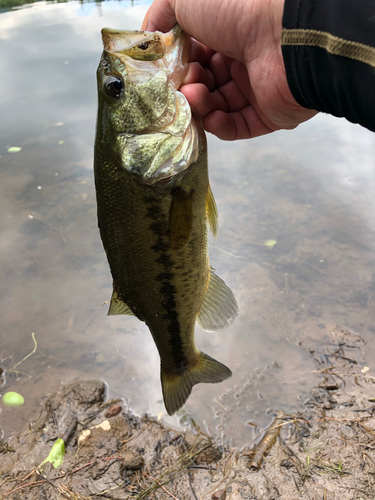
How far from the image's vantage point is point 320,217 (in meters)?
4.54

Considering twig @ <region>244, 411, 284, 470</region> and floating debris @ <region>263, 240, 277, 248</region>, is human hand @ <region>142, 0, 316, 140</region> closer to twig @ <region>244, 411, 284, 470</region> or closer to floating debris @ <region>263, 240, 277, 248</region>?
twig @ <region>244, 411, 284, 470</region>

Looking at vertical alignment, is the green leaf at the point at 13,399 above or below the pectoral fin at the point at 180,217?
below

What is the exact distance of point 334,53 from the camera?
4.00ft

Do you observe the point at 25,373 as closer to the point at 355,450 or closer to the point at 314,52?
the point at 355,450

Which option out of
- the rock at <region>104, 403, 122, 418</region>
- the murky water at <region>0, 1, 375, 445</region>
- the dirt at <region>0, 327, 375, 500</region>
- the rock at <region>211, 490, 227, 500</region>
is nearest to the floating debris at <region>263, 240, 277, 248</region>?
the murky water at <region>0, 1, 375, 445</region>

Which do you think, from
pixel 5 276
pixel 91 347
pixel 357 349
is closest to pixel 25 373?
pixel 91 347

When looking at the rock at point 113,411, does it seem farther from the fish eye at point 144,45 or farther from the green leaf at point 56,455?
the fish eye at point 144,45

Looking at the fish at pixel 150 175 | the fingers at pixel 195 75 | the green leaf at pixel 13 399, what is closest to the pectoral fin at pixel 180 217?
the fish at pixel 150 175

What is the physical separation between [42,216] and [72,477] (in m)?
3.20

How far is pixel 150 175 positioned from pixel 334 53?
78cm

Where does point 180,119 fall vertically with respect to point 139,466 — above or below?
above

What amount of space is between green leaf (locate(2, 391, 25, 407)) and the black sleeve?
9.88 feet

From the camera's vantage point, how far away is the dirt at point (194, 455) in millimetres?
2404

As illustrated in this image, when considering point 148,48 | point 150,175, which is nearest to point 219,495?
point 150,175
